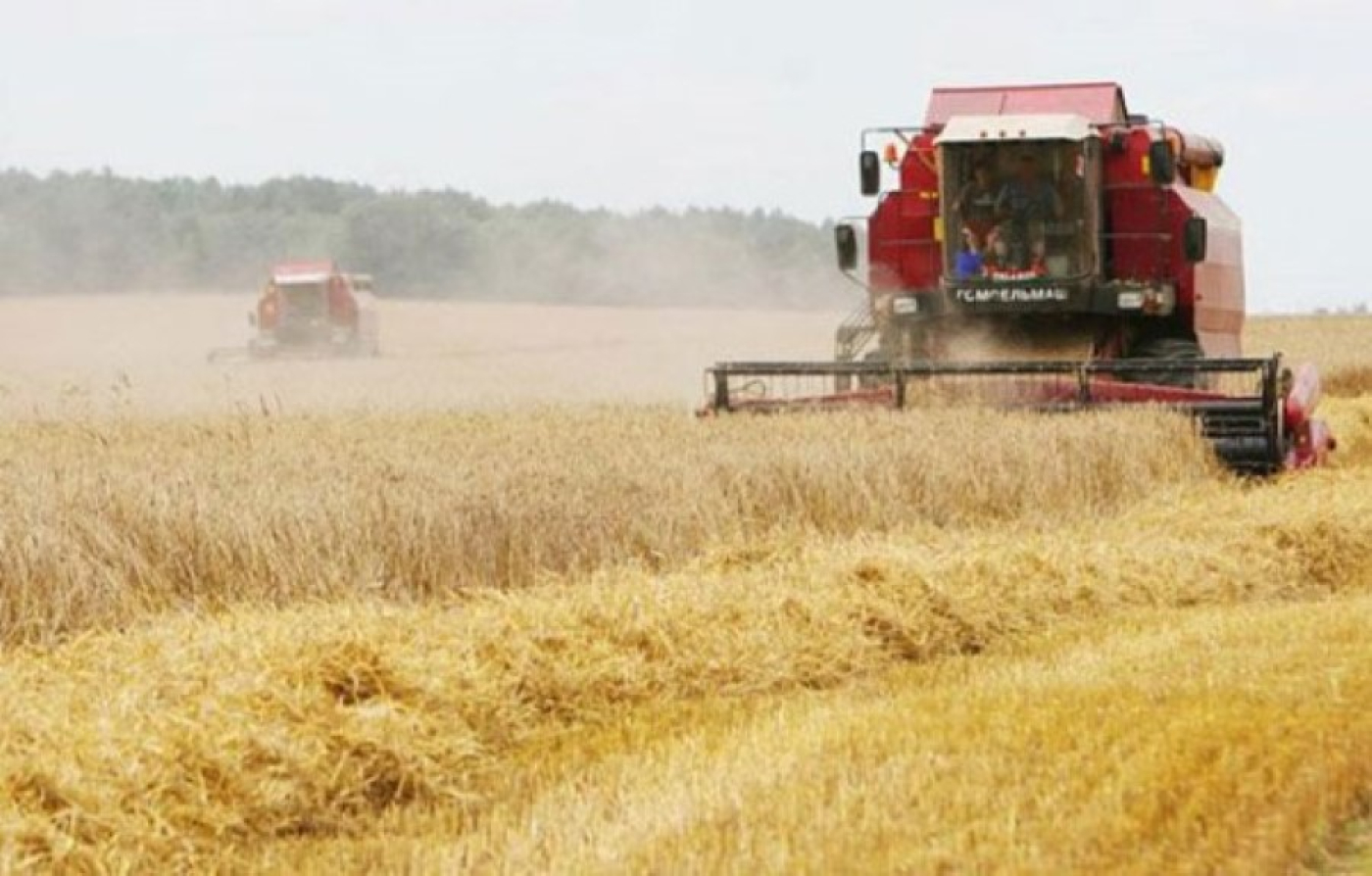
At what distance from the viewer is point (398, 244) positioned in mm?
75250

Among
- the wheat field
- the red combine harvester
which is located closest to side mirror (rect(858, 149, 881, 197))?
the red combine harvester

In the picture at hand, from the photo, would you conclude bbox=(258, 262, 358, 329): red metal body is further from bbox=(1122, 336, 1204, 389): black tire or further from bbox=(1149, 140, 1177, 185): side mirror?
bbox=(1149, 140, 1177, 185): side mirror

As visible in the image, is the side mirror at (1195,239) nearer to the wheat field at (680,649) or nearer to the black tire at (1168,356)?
the black tire at (1168,356)

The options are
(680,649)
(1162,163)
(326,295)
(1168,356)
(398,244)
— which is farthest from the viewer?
(398,244)

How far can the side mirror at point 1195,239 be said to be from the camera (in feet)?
56.2

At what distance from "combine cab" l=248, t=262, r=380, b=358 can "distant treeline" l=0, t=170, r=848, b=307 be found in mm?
14473

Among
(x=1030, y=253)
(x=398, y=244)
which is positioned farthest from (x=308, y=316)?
(x=398, y=244)

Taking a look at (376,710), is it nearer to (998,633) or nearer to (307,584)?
(307,584)

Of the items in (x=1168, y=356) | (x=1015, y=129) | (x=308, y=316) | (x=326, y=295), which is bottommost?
(x=308, y=316)

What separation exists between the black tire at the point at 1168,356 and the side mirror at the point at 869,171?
7.05ft

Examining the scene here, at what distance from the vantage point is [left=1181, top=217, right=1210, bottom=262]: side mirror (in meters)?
17.1

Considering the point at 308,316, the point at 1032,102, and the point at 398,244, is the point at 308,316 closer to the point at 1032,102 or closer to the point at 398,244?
the point at 1032,102

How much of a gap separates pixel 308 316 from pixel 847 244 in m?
25.4

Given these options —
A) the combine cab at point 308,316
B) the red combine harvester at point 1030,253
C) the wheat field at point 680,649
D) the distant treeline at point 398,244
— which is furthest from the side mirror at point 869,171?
the distant treeline at point 398,244
